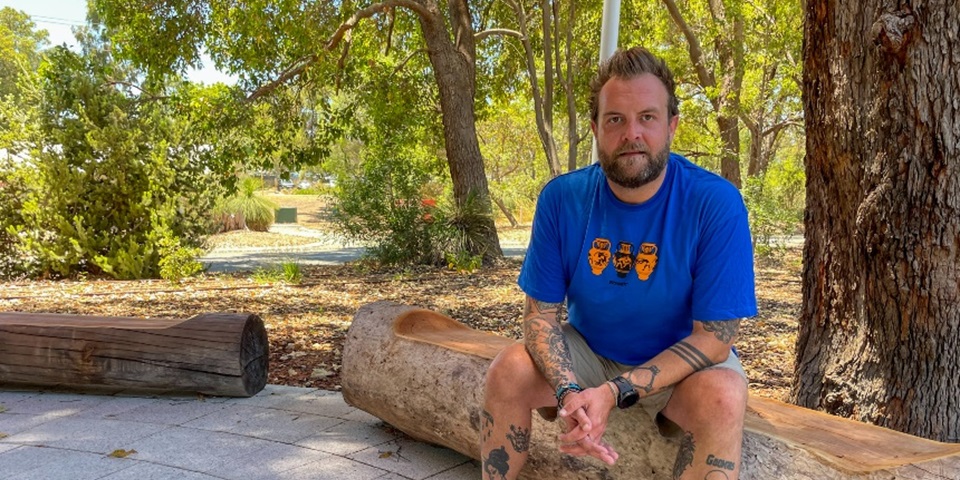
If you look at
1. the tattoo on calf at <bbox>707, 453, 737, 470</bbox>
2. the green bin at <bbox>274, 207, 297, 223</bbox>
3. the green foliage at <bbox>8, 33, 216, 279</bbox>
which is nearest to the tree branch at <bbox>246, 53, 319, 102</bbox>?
the green foliage at <bbox>8, 33, 216, 279</bbox>

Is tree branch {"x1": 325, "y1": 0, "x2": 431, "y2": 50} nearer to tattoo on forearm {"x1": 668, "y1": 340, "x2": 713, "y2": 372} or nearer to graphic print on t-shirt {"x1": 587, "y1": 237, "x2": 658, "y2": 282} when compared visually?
graphic print on t-shirt {"x1": 587, "y1": 237, "x2": 658, "y2": 282}

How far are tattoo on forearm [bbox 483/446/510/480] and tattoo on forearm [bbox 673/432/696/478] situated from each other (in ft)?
1.76

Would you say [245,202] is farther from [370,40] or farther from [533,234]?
[533,234]

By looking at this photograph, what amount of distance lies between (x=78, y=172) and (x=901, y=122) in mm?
9747

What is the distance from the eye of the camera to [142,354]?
434 cm

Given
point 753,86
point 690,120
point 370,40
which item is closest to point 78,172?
point 370,40

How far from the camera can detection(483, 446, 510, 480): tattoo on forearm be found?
2.47 meters

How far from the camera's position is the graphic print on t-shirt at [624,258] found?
2.44 meters

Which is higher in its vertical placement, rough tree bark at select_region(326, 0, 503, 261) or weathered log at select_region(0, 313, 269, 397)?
rough tree bark at select_region(326, 0, 503, 261)

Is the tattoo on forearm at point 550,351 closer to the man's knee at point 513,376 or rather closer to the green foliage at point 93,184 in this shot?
the man's knee at point 513,376

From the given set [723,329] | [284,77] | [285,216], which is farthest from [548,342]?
[285,216]

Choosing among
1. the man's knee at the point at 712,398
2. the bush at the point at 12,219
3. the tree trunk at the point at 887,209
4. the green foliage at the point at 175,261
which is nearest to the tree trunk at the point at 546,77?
the green foliage at the point at 175,261

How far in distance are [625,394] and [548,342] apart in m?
0.33

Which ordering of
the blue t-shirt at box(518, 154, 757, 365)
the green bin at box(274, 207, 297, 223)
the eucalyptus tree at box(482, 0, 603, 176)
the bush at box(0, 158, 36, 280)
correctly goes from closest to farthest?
the blue t-shirt at box(518, 154, 757, 365) → the bush at box(0, 158, 36, 280) → the eucalyptus tree at box(482, 0, 603, 176) → the green bin at box(274, 207, 297, 223)
